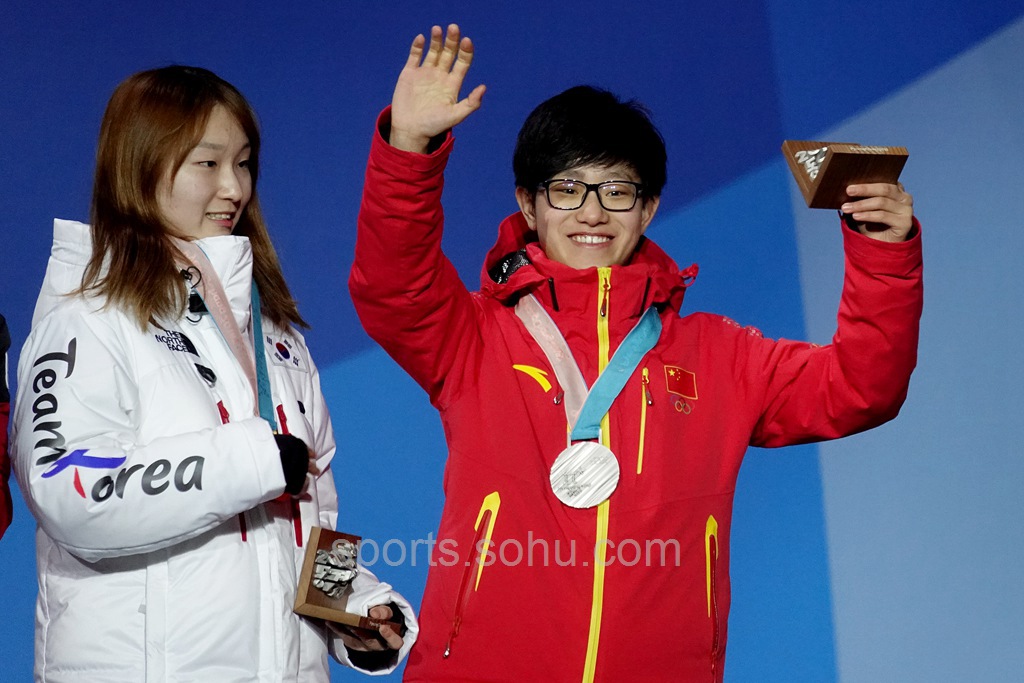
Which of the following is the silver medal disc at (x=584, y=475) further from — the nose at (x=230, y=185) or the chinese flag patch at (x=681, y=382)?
the nose at (x=230, y=185)

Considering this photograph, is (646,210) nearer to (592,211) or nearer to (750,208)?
(592,211)

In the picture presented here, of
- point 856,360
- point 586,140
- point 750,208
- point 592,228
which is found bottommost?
point 856,360

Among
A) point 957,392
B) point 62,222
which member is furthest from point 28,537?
point 957,392

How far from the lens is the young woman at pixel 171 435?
Result: 1.53m

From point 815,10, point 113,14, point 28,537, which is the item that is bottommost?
point 28,537

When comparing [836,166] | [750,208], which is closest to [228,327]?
[836,166]

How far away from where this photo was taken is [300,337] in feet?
6.52

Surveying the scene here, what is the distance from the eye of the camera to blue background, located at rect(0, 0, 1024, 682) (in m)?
3.19

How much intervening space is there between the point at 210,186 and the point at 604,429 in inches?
26.5

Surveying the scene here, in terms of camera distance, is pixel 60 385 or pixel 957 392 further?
pixel 957 392

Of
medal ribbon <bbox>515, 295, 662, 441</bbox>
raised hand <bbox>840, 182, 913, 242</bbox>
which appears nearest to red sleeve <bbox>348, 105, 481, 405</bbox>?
medal ribbon <bbox>515, 295, 662, 441</bbox>

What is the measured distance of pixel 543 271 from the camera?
6.64 feet

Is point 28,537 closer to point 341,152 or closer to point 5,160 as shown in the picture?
point 5,160

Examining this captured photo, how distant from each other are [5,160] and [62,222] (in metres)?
1.49
